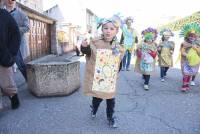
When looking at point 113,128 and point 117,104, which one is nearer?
point 113,128

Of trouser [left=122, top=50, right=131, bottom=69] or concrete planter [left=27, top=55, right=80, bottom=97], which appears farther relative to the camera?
trouser [left=122, top=50, right=131, bottom=69]

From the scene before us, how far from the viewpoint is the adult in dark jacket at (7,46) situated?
435 cm

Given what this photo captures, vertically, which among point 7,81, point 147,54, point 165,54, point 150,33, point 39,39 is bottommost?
point 7,81

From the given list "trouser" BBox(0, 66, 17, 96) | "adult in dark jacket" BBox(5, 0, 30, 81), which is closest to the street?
"trouser" BBox(0, 66, 17, 96)

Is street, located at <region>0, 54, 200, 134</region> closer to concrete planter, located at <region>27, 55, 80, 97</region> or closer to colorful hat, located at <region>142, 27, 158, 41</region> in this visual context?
concrete planter, located at <region>27, 55, 80, 97</region>

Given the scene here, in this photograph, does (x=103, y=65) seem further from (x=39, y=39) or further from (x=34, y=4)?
(x=34, y=4)

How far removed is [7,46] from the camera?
14.7ft

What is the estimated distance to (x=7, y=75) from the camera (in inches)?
184

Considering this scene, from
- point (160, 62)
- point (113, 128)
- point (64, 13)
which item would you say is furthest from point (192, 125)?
point (64, 13)

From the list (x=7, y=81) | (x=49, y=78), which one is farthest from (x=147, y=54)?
(x=7, y=81)

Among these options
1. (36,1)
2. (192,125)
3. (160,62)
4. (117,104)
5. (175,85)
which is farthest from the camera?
(36,1)

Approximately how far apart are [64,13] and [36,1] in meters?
8.62

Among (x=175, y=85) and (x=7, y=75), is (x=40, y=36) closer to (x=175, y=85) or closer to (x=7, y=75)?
(x=175, y=85)

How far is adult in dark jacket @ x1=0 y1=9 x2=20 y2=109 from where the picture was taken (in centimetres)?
435
